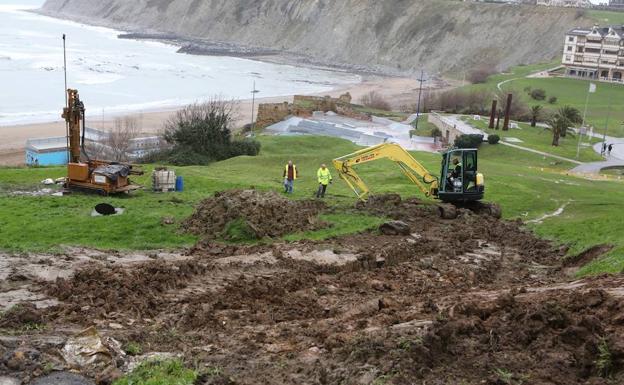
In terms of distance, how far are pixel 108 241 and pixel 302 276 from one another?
6.87 metres

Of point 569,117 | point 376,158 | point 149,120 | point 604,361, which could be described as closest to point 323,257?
point 376,158

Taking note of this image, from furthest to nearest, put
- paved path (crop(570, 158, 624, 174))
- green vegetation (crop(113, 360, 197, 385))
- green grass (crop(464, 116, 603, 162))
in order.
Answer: green grass (crop(464, 116, 603, 162))
paved path (crop(570, 158, 624, 174))
green vegetation (crop(113, 360, 197, 385))

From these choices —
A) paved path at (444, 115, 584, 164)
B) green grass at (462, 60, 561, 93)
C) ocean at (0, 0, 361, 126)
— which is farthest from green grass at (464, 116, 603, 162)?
ocean at (0, 0, 361, 126)

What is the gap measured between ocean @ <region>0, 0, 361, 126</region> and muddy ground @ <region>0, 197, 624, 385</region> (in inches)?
2366

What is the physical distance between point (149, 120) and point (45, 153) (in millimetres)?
27300

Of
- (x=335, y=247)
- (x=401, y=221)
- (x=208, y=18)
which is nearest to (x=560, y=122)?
(x=401, y=221)

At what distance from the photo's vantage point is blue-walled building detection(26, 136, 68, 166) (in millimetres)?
49062

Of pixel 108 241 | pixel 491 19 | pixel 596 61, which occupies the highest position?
pixel 491 19

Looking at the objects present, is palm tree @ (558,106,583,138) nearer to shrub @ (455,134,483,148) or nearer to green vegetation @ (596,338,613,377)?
shrub @ (455,134,483,148)

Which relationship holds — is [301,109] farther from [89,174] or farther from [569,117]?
[89,174]

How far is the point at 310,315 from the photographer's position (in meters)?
14.4

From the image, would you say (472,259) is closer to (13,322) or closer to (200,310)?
(200,310)

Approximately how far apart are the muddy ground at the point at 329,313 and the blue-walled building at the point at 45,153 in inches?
1310

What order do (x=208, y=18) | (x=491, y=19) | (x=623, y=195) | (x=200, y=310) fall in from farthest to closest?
(x=208, y=18)
(x=491, y=19)
(x=623, y=195)
(x=200, y=310)
